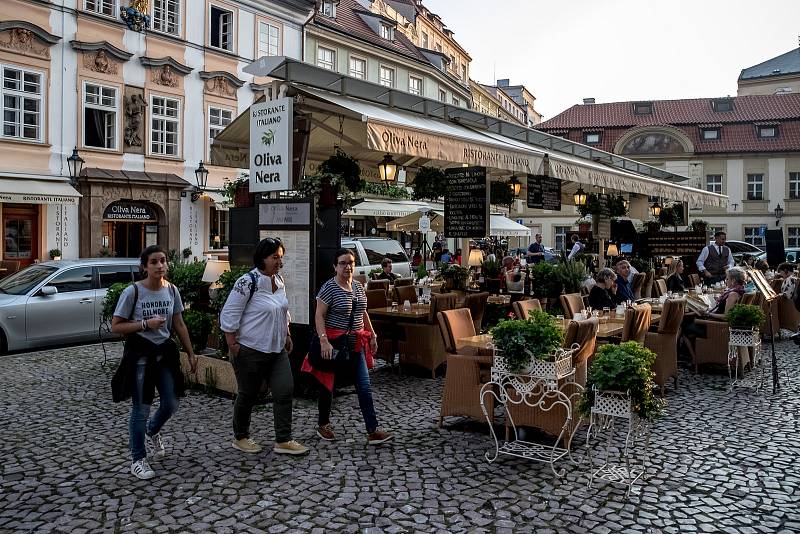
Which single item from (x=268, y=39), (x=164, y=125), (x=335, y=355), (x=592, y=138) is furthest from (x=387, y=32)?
(x=335, y=355)

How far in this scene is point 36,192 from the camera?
60.2 ft

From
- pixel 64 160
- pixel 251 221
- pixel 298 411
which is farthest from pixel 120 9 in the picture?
pixel 298 411

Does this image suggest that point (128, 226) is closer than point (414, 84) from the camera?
Yes

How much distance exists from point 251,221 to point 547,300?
217 inches

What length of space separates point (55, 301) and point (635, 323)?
28.9 ft

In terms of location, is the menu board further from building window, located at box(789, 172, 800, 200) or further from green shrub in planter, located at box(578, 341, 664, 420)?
building window, located at box(789, 172, 800, 200)

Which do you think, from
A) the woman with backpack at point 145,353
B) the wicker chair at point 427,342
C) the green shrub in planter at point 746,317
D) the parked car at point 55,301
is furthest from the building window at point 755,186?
the woman with backpack at point 145,353

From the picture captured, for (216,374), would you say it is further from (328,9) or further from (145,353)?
(328,9)

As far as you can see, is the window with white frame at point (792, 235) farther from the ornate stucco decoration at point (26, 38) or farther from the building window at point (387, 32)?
the ornate stucco decoration at point (26, 38)

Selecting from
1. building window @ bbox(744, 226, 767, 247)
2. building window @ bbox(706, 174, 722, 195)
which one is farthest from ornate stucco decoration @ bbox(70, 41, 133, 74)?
building window @ bbox(744, 226, 767, 247)

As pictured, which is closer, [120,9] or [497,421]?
[497,421]

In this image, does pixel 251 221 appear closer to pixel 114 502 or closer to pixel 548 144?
pixel 114 502

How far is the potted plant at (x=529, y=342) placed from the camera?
525 centimetres

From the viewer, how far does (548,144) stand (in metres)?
15.1
